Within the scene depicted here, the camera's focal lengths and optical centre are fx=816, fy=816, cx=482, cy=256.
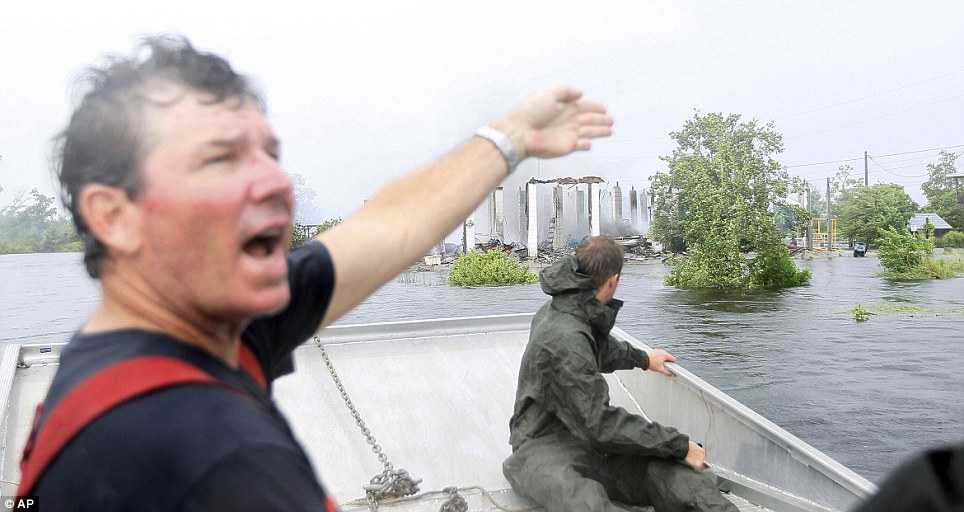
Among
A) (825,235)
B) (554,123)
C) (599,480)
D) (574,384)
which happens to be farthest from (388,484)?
(825,235)

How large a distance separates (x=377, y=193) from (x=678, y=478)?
7.65ft

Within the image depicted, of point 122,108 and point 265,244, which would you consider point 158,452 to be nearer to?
point 265,244

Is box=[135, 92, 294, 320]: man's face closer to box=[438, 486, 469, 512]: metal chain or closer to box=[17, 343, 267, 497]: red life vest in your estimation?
box=[17, 343, 267, 497]: red life vest

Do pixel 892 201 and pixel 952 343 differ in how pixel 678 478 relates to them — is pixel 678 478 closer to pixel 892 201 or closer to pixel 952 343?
pixel 952 343

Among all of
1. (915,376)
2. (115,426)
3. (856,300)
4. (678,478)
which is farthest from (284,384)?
(856,300)

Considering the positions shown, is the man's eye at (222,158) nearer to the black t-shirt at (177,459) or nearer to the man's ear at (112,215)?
the man's ear at (112,215)

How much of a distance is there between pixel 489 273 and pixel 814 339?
6404mm

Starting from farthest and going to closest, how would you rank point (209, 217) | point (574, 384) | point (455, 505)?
1. point (455, 505)
2. point (574, 384)
3. point (209, 217)

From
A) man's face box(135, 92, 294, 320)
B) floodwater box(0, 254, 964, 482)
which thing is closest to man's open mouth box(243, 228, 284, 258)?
man's face box(135, 92, 294, 320)

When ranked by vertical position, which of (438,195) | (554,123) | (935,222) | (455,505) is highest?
(935,222)

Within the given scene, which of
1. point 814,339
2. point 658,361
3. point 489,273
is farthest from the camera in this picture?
point 489,273

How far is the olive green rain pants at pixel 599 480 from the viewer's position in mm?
2957

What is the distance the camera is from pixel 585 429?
9.86ft

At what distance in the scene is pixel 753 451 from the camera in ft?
12.0
